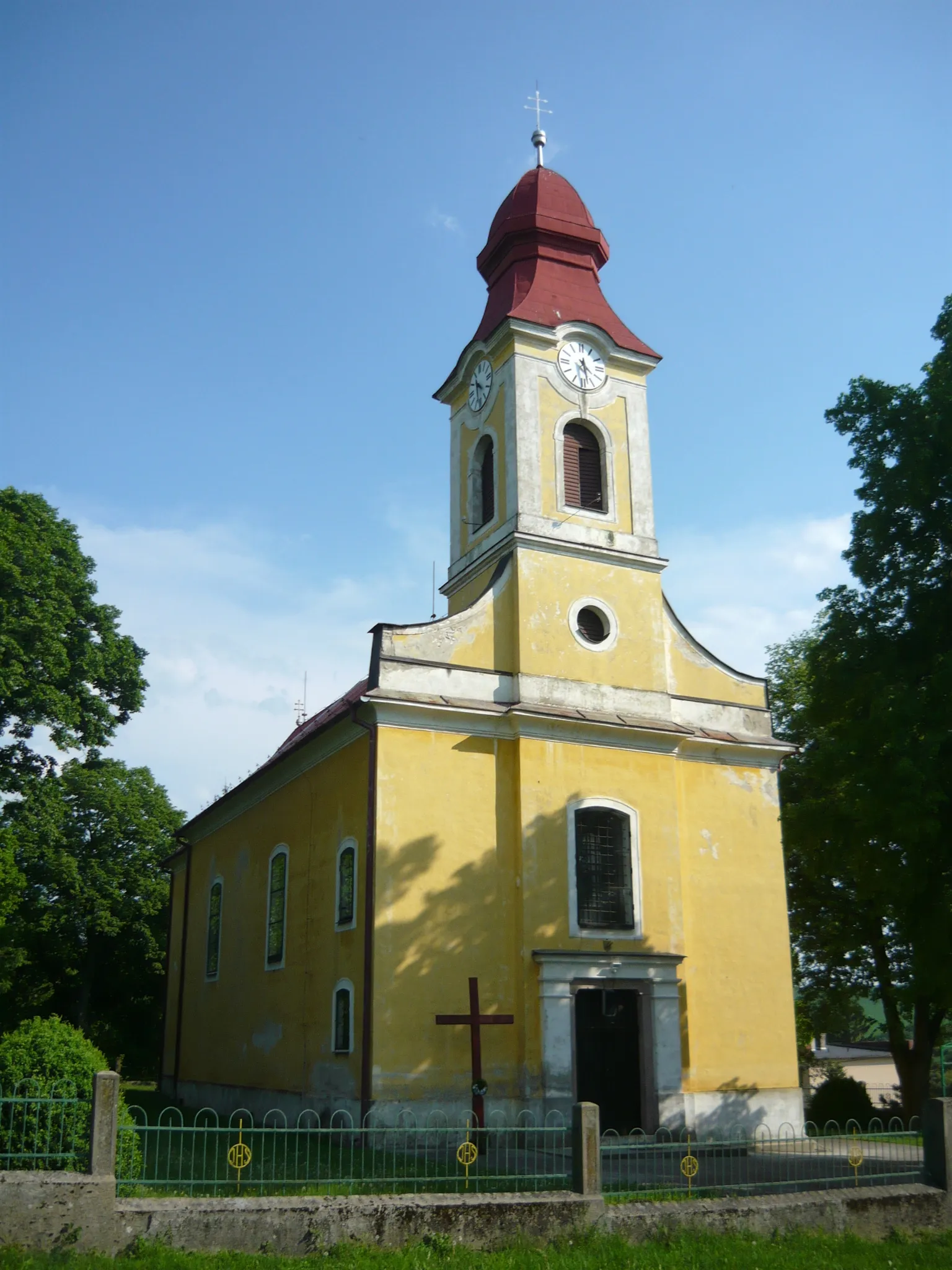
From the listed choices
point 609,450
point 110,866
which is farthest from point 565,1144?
point 110,866

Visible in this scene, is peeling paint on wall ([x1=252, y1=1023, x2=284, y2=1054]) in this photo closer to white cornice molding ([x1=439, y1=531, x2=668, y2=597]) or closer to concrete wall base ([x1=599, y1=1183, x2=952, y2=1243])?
white cornice molding ([x1=439, y1=531, x2=668, y2=597])

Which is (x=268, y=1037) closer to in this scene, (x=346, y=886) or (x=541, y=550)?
(x=346, y=886)

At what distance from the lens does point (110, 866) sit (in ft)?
123

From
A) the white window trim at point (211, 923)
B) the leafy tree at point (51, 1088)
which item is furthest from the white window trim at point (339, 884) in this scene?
the white window trim at point (211, 923)

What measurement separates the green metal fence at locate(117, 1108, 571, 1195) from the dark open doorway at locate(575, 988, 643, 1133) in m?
1.28

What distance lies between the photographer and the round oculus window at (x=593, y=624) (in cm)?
2102

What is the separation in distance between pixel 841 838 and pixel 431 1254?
31.0 feet

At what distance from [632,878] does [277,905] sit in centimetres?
769

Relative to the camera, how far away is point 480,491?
76.3ft

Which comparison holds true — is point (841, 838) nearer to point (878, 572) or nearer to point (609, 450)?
point (878, 572)

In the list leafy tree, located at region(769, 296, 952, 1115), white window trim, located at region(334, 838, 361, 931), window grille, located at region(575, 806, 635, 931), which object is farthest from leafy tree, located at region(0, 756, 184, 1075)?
leafy tree, located at region(769, 296, 952, 1115)

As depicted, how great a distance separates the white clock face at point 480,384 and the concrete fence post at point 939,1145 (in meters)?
14.9

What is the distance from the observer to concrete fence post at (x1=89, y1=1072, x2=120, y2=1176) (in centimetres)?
963

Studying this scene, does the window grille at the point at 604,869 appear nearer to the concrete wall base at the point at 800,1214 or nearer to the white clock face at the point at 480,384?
the concrete wall base at the point at 800,1214
